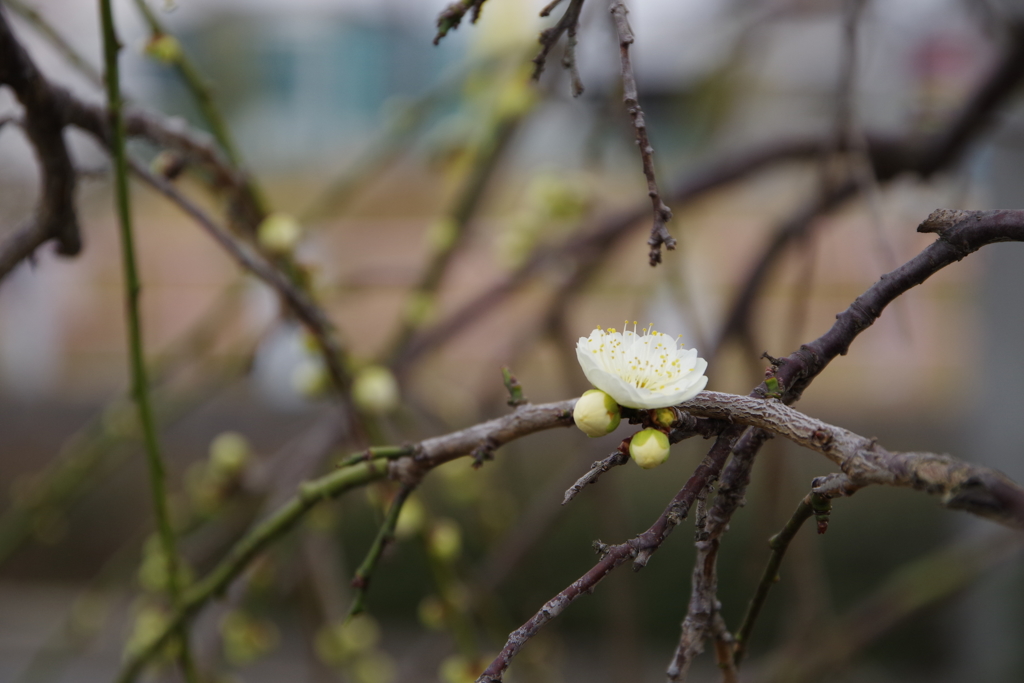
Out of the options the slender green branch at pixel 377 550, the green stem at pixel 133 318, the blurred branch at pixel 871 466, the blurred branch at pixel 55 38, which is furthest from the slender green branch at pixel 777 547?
the blurred branch at pixel 55 38

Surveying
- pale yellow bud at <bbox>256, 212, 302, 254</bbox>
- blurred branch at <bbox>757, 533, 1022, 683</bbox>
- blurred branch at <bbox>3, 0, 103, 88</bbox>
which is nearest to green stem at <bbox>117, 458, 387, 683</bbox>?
pale yellow bud at <bbox>256, 212, 302, 254</bbox>

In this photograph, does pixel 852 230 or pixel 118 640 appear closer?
pixel 118 640

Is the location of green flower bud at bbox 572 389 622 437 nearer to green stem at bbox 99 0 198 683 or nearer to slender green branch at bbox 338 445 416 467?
slender green branch at bbox 338 445 416 467

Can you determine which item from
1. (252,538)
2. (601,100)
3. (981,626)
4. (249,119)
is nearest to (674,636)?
(981,626)

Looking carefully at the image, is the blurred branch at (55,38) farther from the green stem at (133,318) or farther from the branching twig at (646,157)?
the branching twig at (646,157)

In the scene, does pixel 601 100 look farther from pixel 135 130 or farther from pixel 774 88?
pixel 774 88

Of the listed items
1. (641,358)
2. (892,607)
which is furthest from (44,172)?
(892,607)

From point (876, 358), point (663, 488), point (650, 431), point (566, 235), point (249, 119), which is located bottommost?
point (650, 431)
